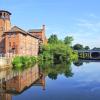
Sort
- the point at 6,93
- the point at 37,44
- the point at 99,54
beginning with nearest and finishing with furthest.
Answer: the point at 6,93, the point at 37,44, the point at 99,54

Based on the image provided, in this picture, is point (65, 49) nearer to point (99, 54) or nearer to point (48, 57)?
point (48, 57)

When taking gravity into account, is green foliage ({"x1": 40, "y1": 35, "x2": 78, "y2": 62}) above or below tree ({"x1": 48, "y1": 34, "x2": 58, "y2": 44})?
below

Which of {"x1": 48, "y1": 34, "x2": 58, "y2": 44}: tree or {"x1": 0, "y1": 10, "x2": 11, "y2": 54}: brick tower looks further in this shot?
{"x1": 48, "y1": 34, "x2": 58, "y2": 44}: tree

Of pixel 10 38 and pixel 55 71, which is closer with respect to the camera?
pixel 55 71

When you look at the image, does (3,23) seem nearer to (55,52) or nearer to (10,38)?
(10,38)

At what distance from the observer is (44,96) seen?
20.7 metres

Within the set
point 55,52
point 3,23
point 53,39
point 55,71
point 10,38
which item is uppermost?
point 3,23

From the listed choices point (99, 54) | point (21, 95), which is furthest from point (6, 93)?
point (99, 54)

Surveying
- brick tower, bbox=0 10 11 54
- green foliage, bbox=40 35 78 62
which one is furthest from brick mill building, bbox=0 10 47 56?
green foliage, bbox=40 35 78 62

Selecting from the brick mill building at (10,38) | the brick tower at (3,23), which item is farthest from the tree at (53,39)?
the brick tower at (3,23)

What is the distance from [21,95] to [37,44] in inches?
2550

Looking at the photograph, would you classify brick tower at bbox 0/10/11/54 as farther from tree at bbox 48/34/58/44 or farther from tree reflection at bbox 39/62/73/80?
tree at bbox 48/34/58/44

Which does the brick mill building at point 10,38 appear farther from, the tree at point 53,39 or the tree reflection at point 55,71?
the tree at point 53,39

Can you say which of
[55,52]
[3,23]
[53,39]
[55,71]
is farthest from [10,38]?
[53,39]
